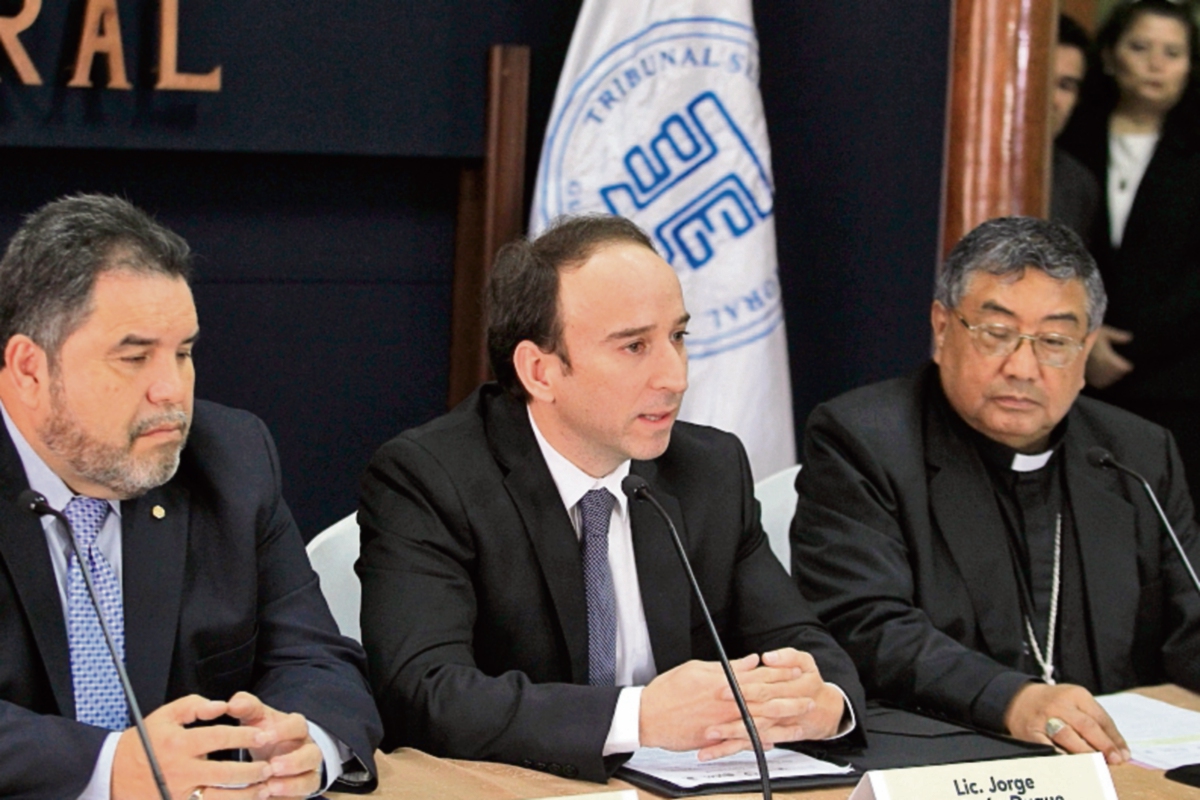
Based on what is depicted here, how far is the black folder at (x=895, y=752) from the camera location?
2143mm

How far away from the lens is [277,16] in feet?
12.6

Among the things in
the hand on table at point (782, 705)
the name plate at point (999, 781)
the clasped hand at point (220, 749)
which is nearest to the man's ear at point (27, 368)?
the clasped hand at point (220, 749)

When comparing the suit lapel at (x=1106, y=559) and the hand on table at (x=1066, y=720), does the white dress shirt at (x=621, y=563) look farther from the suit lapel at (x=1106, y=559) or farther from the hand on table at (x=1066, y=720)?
the suit lapel at (x=1106, y=559)

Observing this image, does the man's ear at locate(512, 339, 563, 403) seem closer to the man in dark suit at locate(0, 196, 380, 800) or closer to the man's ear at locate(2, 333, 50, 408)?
the man in dark suit at locate(0, 196, 380, 800)

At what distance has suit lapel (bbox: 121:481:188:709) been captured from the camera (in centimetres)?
222

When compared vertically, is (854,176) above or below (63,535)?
above

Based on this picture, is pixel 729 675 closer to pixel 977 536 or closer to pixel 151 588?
pixel 151 588

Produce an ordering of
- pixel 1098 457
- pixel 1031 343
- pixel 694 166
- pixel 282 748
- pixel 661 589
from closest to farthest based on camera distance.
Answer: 1. pixel 282 748
2. pixel 661 589
3. pixel 1098 457
4. pixel 1031 343
5. pixel 694 166

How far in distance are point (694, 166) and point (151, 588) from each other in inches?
82.8

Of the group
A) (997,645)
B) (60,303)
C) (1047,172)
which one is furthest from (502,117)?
(60,303)

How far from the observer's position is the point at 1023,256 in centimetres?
302

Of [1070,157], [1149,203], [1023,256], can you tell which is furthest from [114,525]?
[1149,203]

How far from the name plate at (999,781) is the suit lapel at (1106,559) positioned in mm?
1019

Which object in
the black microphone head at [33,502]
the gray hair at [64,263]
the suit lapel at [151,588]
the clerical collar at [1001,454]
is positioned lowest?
the suit lapel at [151,588]
